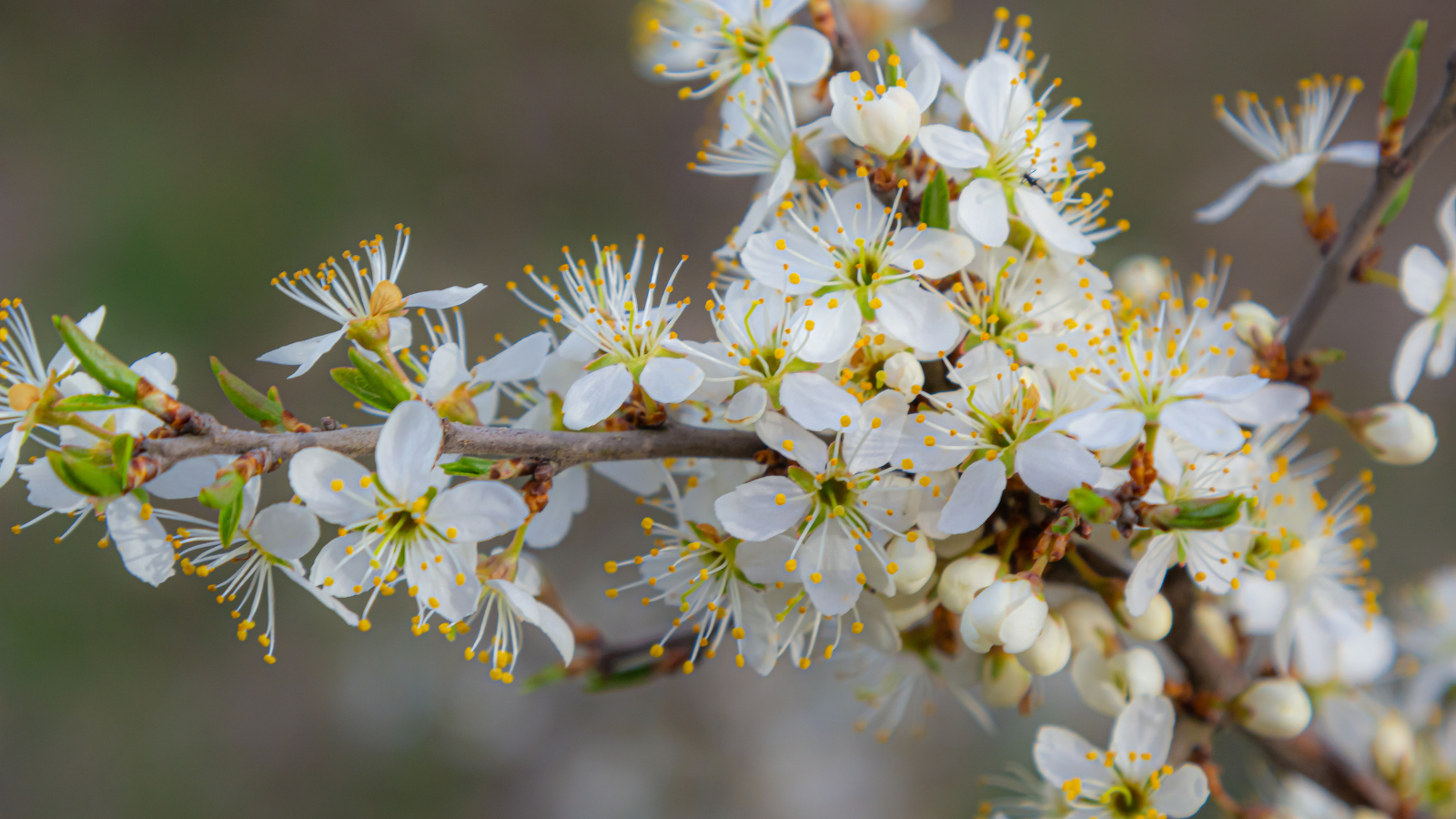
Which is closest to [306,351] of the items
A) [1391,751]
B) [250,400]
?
[250,400]

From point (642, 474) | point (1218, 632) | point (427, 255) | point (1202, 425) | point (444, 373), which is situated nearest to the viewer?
point (1202, 425)

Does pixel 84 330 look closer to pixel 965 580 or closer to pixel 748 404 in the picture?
pixel 748 404

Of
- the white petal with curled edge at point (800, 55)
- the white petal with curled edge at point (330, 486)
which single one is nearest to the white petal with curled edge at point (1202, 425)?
the white petal with curled edge at point (800, 55)

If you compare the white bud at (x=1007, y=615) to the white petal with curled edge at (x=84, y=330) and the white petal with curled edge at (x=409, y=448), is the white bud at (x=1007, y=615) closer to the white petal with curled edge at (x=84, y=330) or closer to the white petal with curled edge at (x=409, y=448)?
the white petal with curled edge at (x=409, y=448)

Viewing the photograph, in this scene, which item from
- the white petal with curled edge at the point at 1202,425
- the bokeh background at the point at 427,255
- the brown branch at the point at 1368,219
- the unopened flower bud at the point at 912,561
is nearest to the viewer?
the white petal with curled edge at the point at 1202,425

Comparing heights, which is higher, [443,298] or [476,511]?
[443,298]

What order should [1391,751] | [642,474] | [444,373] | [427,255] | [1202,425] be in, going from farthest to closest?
[427,255] < [1391,751] < [642,474] < [444,373] < [1202,425]

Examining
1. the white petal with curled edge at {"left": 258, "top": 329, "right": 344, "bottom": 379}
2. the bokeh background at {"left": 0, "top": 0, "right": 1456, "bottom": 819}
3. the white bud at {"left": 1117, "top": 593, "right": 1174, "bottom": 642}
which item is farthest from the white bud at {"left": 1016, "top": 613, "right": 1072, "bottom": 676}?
the bokeh background at {"left": 0, "top": 0, "right": 1456, "bottom": 819}
